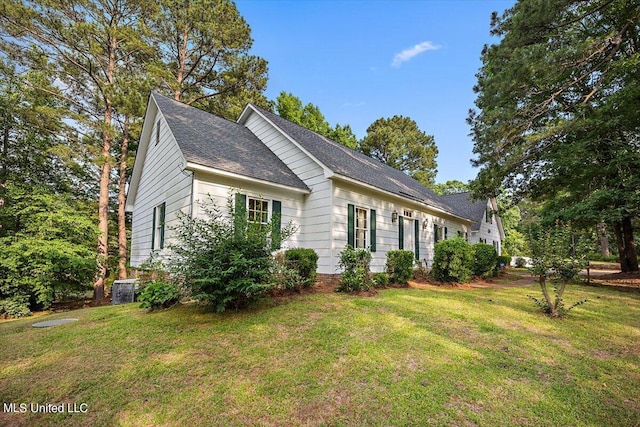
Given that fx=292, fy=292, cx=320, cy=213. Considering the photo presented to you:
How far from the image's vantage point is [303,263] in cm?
715

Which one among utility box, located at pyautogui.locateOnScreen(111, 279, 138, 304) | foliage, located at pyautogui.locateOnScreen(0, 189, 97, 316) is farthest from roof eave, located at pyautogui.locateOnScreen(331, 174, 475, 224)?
foliage, located at pyautogui.locateOnScreen(0, 189, 97, 316)

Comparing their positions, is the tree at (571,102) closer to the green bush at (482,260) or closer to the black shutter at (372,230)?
the green bush at (482,260)

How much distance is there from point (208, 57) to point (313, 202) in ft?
44.1

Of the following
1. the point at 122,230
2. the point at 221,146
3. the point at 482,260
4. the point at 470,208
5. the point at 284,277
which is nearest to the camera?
the point at 284,277

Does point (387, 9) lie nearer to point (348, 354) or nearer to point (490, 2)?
point (490, 2)

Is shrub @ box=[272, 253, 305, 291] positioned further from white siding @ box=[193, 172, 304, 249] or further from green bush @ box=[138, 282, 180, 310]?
green bush @ box=[138, 282, 180, 310]

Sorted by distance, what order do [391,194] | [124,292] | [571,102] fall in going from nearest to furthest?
[124,292] < [391,194] < [571,102]

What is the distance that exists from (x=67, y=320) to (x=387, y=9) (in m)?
13.9

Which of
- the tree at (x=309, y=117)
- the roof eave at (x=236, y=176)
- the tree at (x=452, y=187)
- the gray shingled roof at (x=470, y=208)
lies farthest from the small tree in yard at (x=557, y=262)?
the tree at (x=452, y=187)

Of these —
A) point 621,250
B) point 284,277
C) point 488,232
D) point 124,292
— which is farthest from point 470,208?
point 124,292

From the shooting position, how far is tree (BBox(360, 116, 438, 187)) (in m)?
29.5

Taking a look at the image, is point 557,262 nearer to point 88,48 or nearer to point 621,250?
point 621,250

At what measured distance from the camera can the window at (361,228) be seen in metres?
9.74

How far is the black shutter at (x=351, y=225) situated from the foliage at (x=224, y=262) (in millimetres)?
4027
